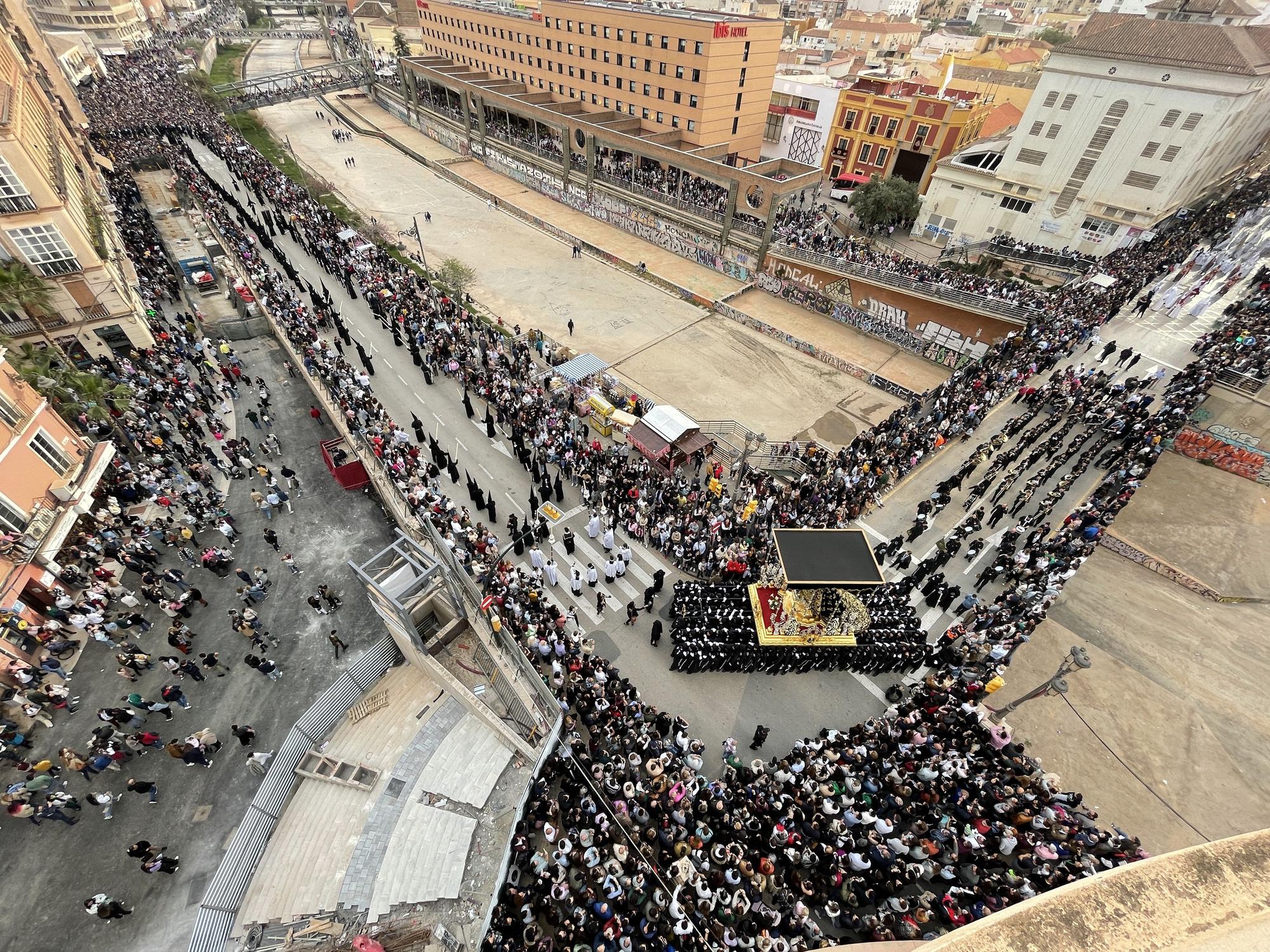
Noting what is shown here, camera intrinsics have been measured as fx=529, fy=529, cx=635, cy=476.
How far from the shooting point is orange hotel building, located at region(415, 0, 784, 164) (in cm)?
4172

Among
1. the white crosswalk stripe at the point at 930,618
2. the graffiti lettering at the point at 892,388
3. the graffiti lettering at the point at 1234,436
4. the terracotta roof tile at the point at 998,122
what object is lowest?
the graffiti lettering at the point at 892,388

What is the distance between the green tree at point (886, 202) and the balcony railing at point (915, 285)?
14.2 meters

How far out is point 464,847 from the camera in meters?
12.8

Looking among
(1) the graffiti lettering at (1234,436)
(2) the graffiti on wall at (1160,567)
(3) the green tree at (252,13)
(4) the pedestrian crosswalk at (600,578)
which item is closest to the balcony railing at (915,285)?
(1) the graffiti lettering at (1234,436)

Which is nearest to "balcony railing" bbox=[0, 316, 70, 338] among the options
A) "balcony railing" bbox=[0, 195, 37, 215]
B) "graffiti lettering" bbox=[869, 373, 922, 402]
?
"balcony railing" bbox=[0, 195, 37, 215]

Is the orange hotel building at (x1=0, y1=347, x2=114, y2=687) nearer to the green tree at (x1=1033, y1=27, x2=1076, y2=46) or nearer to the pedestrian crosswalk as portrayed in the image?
the pedestrian crosswalk

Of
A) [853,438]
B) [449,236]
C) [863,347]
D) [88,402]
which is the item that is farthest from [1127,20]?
[88,402]

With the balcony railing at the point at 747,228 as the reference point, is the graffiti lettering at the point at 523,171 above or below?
below

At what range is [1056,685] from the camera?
457 inches

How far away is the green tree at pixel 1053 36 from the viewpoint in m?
82.9

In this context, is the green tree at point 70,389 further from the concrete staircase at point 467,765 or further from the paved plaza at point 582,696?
the concrete staircase at point 467,765

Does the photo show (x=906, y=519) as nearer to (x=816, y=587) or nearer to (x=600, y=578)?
(x=816, y=587)

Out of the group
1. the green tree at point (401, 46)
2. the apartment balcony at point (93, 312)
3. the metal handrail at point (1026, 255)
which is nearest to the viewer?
the apartment balcony at point (93, 312)

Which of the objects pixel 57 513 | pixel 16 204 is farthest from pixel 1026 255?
pixel 16 204
